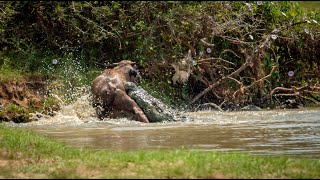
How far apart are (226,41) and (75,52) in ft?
13.9

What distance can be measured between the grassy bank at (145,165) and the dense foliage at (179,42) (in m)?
9.39

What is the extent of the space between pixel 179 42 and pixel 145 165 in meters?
11.1

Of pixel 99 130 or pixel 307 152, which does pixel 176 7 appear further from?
pixel 307 152

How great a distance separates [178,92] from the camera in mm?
18531

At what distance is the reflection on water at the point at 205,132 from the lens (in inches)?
396

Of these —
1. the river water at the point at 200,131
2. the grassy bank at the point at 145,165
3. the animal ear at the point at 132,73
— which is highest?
the animal ear at the point at 132,73

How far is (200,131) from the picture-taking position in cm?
1221

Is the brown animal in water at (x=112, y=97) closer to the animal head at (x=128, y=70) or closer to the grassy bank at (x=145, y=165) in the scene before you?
the animal head at (x=128, y=70)

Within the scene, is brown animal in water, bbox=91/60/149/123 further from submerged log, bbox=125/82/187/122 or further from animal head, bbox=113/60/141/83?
animal head, bbox=113/60/141/83

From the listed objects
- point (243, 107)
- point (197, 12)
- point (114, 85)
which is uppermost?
point (197, 12)

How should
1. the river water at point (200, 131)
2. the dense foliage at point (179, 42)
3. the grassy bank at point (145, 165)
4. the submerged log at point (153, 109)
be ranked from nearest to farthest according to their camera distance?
the grassy bank at point (145, 165)
the river water at point (200, 131)
the submerged log at point (153, 109)
the dense foliage at point (179, 42)

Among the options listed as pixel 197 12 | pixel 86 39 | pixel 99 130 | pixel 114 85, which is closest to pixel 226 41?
pixel 197 12

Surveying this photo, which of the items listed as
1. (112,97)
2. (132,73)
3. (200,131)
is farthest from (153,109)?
(200,131)

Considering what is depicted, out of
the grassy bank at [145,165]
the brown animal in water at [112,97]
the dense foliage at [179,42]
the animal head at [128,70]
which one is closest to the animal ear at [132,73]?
the animal head at [128,70]
